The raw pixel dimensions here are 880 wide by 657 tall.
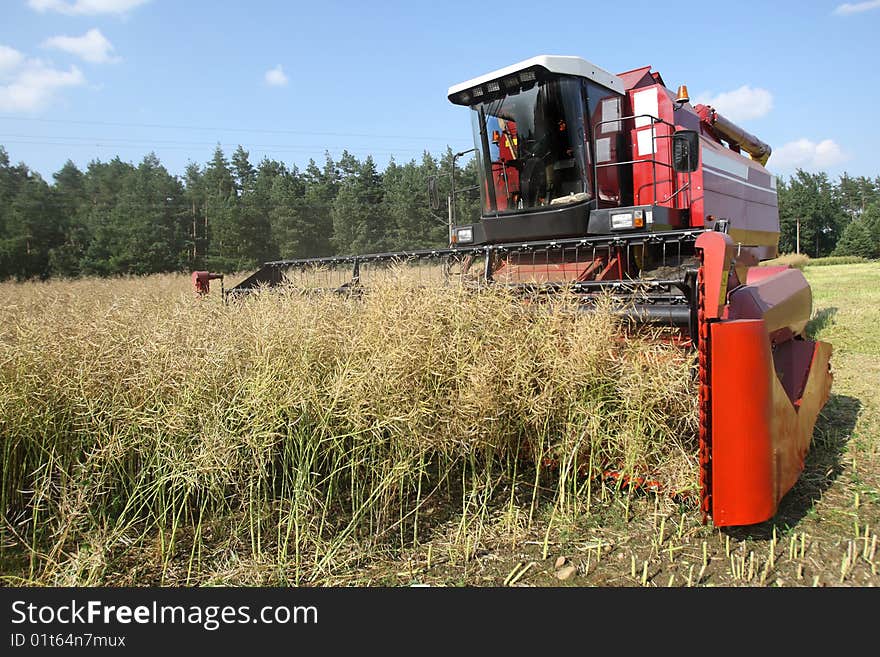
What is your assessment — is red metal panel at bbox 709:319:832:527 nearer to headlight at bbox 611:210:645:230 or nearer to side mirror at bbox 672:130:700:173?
headlight at bbox 611:210:645:230

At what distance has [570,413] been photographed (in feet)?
9.20

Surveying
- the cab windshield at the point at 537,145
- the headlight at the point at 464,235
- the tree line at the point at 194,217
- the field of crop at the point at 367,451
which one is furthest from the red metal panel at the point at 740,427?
the tree line at the point at 194,217

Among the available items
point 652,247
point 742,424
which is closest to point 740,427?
point 742,424

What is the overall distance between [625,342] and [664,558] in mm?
1062

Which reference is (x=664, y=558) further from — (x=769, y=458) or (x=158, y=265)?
(x=158, y=265)

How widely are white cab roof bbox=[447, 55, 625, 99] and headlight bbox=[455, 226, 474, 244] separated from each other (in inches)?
54.3

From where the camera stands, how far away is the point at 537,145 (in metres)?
5.14

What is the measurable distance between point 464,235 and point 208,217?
3246cm

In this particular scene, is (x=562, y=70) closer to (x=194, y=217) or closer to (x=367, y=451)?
(x=367, y=451)

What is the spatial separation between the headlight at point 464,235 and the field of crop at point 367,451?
2853mm

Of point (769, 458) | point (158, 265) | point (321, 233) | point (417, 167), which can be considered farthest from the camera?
point (417, 167)

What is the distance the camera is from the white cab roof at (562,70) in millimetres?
4695

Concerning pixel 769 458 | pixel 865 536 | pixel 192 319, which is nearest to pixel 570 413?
pixel 769 458

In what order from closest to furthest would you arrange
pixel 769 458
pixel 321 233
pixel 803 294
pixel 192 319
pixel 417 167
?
pixel 769 458 < pixel 192 319 < pixel 803 294 < pixel 321 233 < pixel 417 167
